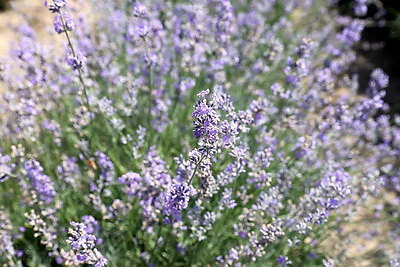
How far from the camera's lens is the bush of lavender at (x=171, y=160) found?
2.52 m

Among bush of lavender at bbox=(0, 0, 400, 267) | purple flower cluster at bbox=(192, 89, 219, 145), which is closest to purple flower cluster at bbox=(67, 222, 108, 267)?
bush of lavender at bbox=(0, 0, 400, 267)

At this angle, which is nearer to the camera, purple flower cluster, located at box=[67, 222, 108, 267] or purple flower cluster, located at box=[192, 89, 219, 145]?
purple flower cluster, located at box=[192, 89, 219, 145]

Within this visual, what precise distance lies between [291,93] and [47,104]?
2.17 m

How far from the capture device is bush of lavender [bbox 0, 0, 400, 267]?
2518 millimetres

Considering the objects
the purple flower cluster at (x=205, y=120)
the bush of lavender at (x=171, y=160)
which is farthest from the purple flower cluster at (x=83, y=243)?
the purple flower cluster at (x=205, y=120)

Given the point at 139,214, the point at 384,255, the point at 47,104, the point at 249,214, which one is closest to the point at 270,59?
the point at 249,214

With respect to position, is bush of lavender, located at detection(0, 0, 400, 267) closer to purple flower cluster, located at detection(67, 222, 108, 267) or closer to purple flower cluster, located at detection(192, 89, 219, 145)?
purple flower cluster, located at detection(67, 222, 108, 267)

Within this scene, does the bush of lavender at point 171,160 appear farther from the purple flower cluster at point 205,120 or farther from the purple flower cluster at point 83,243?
the purple flower cluster at point 205,120

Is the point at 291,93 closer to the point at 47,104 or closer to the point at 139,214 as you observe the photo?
the point at 139,214

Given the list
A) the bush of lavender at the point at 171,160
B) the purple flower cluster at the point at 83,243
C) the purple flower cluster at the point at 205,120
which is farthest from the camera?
the bush of lavender at the point at 171,160

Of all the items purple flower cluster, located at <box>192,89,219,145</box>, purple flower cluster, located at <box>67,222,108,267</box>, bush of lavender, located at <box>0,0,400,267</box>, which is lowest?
purple flower cluster, located at <box>67,222,108,267</box>

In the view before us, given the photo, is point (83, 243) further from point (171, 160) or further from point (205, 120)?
point (171, 160)

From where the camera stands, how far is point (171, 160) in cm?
337

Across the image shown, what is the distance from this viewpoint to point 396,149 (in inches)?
168
